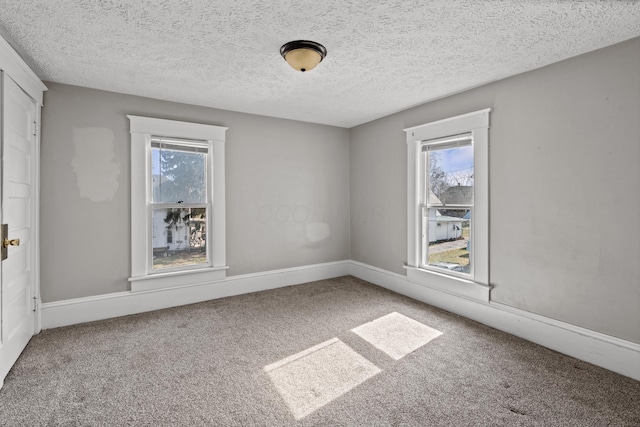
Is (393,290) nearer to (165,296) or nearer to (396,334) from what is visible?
(396,334)

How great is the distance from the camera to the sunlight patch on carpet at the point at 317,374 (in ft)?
6.55

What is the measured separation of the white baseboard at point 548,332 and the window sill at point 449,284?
2.0 inches

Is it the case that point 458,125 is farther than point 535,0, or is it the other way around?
point 458,125

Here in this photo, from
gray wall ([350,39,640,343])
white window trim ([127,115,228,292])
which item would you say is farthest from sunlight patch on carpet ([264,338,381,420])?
white window trim ([127,115,228,292])

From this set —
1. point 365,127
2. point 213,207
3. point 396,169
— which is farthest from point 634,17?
point 213,207

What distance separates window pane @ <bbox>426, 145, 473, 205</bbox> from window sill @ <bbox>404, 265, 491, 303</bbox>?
88 cm

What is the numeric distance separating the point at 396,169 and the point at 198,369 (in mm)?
3294

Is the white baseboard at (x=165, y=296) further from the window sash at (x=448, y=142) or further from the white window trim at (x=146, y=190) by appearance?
the window sash at (x=448, y=142)

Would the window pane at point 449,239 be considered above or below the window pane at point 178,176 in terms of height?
below

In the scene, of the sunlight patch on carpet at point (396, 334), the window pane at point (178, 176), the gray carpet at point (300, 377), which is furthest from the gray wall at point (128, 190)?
the sunlight patch on carpet at point (396, 334)

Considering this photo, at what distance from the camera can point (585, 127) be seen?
2.45m

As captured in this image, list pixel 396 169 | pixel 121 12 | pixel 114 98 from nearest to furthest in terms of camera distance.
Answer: pixel 121 12 → pixel 114 98 → pixel 396 169

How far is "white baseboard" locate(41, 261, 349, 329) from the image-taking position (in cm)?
312

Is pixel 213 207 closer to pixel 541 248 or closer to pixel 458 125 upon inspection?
pixel 458 125
